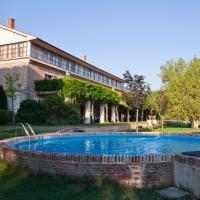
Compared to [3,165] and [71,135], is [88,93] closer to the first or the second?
[71,135]

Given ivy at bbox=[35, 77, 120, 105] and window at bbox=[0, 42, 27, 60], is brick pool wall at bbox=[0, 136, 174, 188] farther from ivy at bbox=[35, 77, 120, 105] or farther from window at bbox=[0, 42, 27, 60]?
window at bbox=[0, 42, 27, 60]

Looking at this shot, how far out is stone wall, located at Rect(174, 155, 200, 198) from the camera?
207 inches

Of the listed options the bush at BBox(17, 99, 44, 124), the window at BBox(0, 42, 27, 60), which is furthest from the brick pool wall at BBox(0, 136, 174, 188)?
the window at BBox(0, 42, 27, 60)

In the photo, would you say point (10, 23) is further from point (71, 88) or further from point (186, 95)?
point (186, 95)

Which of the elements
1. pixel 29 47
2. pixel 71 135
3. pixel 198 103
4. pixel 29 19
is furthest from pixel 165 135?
pixel 29 47

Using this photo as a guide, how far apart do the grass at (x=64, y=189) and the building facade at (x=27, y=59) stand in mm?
24511

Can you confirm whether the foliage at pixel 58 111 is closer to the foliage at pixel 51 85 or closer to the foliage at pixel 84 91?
the foliage at pixel 51 85

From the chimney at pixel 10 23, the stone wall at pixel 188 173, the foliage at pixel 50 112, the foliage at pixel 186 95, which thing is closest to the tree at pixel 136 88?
the foliage at pixel 50 112

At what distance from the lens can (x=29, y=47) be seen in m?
31.6

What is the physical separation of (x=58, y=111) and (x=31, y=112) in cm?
298

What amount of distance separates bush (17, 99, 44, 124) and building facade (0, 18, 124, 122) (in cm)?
304

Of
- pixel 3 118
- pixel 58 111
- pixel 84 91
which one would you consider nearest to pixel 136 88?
pixel 84 91

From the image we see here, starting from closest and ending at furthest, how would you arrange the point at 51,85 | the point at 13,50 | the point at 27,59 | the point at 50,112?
the point at 50,112 < the point at 51,85 < the point at 27,59 < the point at 13,50

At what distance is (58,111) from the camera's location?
87.8 ft
